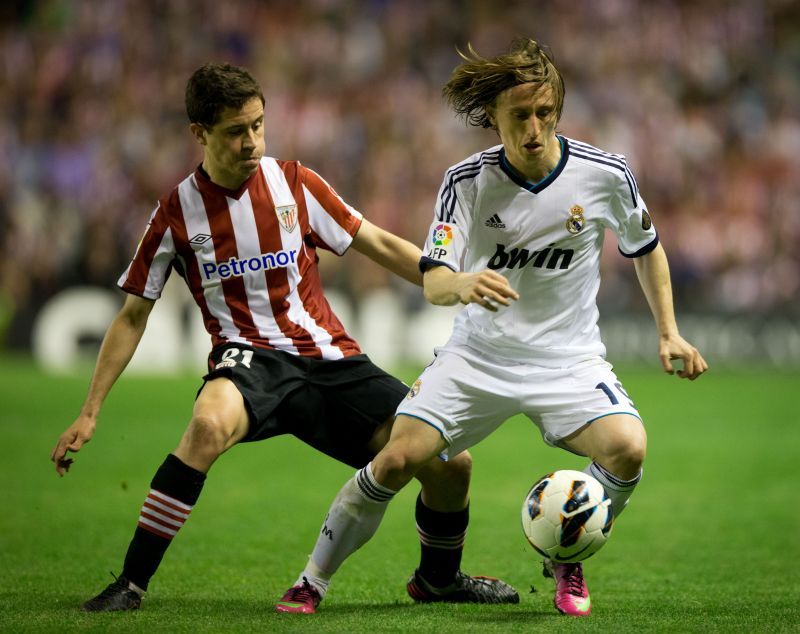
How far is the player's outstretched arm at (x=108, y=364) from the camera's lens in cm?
495

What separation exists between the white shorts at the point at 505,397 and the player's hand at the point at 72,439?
1.26m

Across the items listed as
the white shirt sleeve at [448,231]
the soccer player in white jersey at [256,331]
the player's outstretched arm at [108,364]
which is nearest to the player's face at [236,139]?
the soccer player in white jersey at [256,331]

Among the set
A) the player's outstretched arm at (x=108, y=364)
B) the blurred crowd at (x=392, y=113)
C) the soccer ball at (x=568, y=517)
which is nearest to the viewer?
the soccer ball at (x=568, y=517)

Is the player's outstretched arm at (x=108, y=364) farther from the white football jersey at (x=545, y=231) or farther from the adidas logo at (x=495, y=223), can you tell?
the adidas logo at (x=495, y=223)

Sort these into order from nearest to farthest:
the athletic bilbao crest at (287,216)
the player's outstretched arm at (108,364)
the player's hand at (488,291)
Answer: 1. the player's hand at (488,291)
2. the player's outstretched arm at (108,364)
3. the athletic bilbao crest at (287,216)

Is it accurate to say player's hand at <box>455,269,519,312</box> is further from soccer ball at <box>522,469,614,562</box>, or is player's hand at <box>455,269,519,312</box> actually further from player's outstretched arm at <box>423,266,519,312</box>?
soccer ball at <box>522,469,614,562</box>

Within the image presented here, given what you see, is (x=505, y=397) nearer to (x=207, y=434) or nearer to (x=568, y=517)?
(x=568, y=517)

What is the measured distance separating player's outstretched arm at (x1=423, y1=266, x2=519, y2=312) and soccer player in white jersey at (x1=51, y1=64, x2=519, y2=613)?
38cm

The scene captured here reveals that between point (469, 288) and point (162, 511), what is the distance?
1488 millimetres

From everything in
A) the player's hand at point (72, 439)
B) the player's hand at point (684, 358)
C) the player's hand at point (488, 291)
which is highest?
the player's hand at point (488, 291)

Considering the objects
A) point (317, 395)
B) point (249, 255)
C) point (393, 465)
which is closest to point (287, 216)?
point (249, 255)

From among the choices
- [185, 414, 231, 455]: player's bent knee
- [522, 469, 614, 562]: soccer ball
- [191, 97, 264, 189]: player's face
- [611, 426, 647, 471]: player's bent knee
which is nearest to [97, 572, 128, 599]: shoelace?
[185, 414, 231, 455]: player's bent knee

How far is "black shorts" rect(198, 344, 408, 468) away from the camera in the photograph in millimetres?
4965

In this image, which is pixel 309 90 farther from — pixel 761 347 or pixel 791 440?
pixel 791 440
